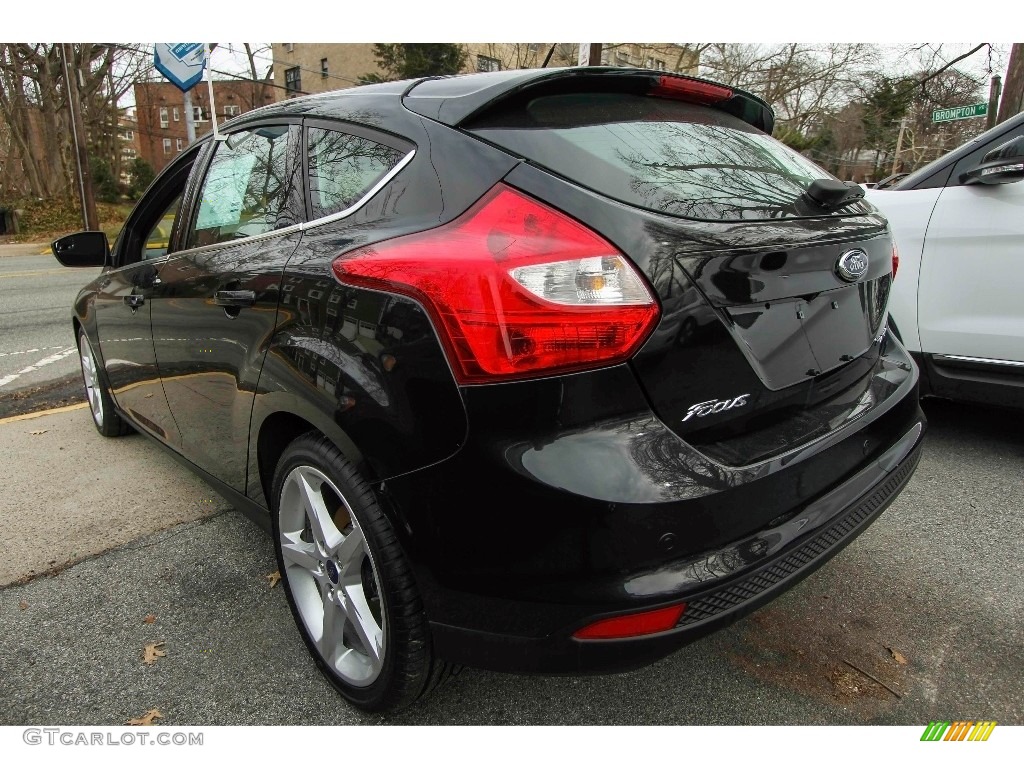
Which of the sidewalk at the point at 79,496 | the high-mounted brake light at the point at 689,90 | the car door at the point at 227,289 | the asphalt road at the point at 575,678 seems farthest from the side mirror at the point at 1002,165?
the sidewalk at the point at 79,496

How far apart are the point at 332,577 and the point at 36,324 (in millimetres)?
7901

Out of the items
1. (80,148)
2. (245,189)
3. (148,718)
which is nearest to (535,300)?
(245,189)

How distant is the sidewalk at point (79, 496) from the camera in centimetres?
285

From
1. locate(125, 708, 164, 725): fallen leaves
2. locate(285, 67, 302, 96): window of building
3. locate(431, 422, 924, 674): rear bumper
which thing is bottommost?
locate(125, 708, 164, 725): fallen leaves

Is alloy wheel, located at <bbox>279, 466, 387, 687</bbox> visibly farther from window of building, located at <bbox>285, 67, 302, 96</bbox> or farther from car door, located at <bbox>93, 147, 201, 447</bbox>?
window of building, located at <bbox>285, 67, 302, 96</bbox>

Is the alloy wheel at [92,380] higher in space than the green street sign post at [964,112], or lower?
lower

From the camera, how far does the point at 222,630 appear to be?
2281 millimetres

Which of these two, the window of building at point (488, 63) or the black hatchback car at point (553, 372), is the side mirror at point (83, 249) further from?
the window of building at point (488, 63)

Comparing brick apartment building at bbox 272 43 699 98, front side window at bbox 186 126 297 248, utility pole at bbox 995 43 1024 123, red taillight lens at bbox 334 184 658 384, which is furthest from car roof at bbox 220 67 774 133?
brick apartment building at bbox 272 43 699 98

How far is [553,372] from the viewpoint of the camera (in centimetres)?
139

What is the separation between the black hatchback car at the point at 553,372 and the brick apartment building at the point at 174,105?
31.2 meters

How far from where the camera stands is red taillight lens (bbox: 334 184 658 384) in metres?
1.39

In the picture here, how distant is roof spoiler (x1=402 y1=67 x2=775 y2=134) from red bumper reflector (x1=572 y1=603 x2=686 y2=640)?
1.17 metres

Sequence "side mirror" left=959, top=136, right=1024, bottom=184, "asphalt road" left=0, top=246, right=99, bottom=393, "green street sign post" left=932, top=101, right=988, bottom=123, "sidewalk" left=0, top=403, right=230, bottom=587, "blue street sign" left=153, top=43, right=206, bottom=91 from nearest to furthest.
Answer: "sidewalk" left=0, top=403, right=230, bottom=587
"side mirror" left=959, top=136, right=1024, bottom=184
"asphalt road" left=0, top=246, right=99, bottom=393
"green street sign post" left=932, top=101, right=988, bottom=123
"blue street sign" left=153, top=43, right=206, bottom=91
